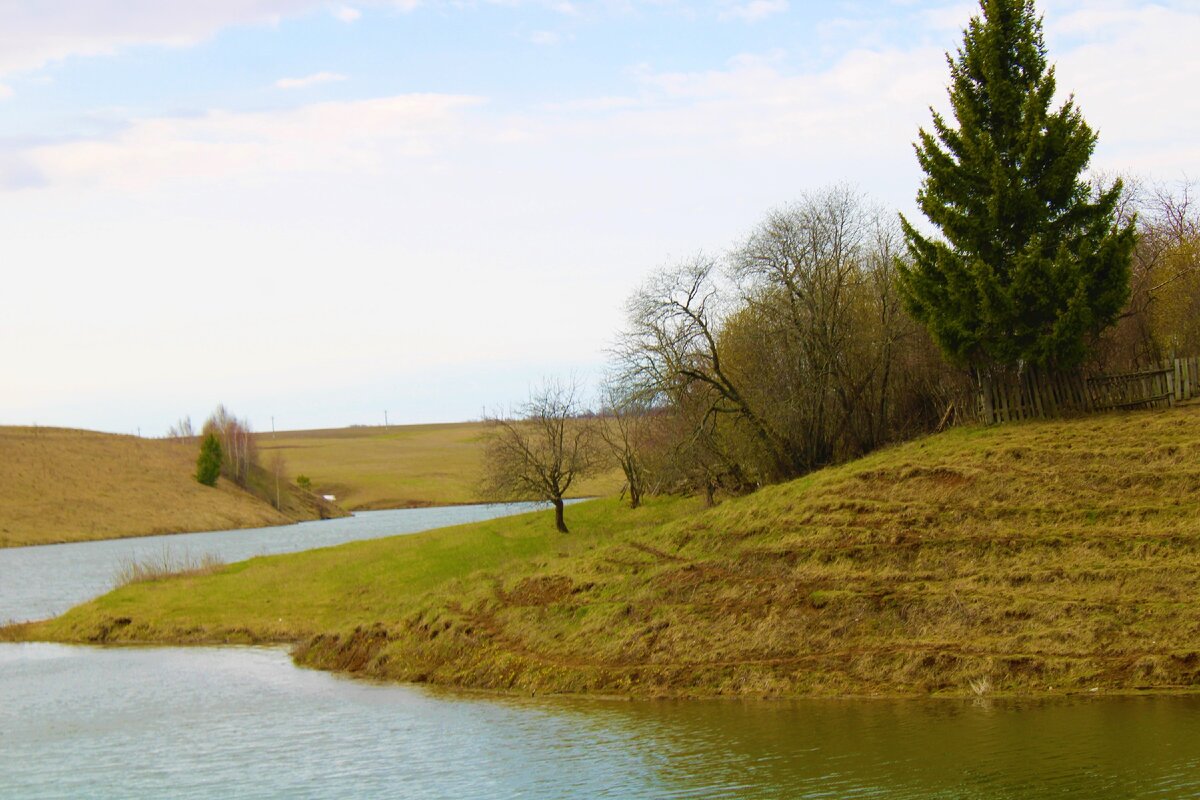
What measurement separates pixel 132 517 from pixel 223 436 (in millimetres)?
27081

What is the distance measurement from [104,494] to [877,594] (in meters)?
102

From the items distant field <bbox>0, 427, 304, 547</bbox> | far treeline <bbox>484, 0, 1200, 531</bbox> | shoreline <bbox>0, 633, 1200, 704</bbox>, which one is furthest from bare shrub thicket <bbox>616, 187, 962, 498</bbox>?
distant field <bbox>0, 427, 304, 547</bbox>

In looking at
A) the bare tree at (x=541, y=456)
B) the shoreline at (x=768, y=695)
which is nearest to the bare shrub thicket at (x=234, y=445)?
the bare tree at (x=541, y=456)

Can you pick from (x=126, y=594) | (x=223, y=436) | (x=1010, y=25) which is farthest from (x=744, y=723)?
(x=223, y=436)

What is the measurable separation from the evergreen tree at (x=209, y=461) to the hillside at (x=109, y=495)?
3.44 ft

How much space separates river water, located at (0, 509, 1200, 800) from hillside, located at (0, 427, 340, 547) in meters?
79.5

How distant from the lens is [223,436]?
133m

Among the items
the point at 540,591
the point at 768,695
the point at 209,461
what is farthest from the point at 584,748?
the point at 209,461

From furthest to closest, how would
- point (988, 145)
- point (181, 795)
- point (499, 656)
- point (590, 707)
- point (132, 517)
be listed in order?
point (132, 517) < point (988, 145) < point (499, 656) < point (590, 707) < point (181, 795)

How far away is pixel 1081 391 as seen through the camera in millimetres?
35562

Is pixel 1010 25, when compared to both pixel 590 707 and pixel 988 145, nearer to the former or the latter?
pixel 988 145

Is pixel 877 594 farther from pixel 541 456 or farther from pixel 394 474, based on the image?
pixel 394 474

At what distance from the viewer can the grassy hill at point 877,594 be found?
76.2ft

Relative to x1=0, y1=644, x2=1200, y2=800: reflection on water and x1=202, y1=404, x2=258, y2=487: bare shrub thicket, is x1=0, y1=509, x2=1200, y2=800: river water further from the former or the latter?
x1=202, y1=404, x2=258, y2=487: bare shrub thicket
